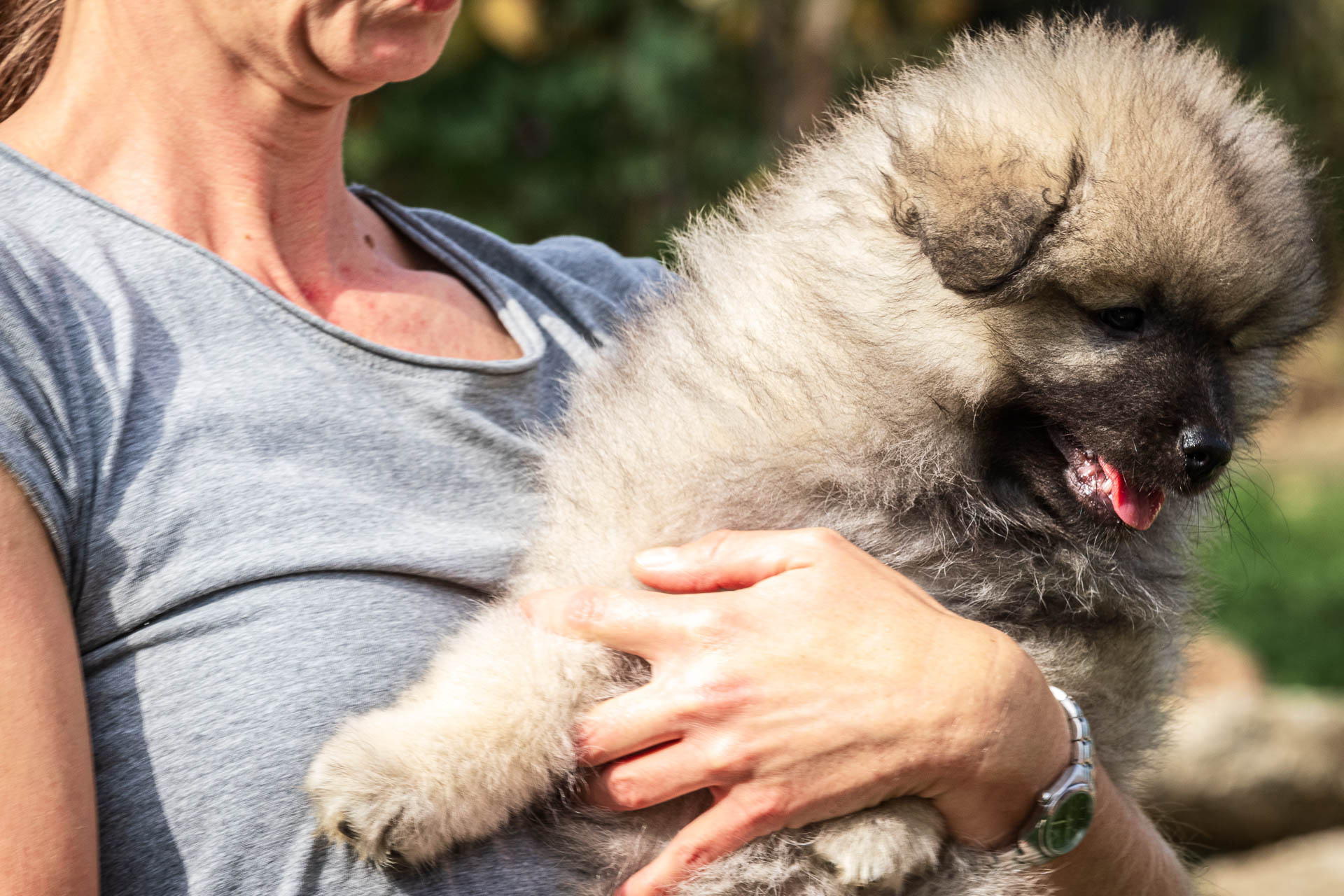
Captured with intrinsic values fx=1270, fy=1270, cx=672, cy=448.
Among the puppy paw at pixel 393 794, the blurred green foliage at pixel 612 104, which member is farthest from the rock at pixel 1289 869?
the puppy paw at pixel 393 794

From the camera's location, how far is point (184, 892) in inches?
59.3

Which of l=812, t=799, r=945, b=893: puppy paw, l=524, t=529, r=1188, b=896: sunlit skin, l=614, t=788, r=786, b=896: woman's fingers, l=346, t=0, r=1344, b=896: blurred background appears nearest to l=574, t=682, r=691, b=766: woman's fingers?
l=524, t=529, r=1188, b=896: sunlit skin

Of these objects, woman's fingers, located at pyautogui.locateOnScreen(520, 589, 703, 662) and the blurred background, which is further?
the blurred background

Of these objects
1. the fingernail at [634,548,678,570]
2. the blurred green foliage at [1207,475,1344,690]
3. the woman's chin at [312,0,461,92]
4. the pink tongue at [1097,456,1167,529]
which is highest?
the woman's chin at [312,0,461,92]

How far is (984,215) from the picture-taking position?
170 centimetres

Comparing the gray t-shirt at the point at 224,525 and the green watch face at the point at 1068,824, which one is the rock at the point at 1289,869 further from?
the gray t-shirt at the point at 224,525

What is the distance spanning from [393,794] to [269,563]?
0.34m

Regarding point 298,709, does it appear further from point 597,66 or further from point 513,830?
point 597,66

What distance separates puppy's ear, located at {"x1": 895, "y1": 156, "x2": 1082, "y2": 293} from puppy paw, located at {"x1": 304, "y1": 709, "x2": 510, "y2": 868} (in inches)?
36.7

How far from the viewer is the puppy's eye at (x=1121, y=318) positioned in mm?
1726

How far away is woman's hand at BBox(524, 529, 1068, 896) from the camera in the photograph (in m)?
1.63

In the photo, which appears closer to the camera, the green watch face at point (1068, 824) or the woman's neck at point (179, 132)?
the green watch face at point (1068, 824)

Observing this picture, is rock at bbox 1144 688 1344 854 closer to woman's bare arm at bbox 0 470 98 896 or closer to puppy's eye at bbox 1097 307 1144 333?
puppy's eye at bbox 1097 307 1144 333

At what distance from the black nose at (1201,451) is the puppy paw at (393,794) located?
3.38 ft
